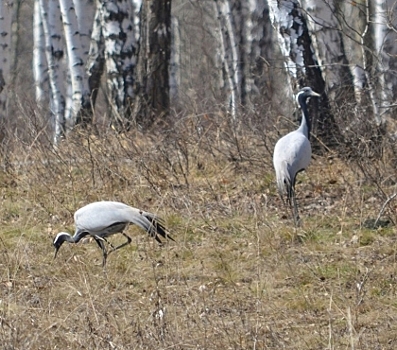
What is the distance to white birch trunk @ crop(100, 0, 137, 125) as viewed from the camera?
1219 cm

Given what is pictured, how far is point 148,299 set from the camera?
21.3 ft

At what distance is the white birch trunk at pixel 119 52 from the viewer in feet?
40.0

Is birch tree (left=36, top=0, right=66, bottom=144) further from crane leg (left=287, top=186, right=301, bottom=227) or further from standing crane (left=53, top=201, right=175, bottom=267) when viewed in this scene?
standing crane (left=53, top=201, right=175, bottom=267)

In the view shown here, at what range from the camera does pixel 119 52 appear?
1227 centimetres

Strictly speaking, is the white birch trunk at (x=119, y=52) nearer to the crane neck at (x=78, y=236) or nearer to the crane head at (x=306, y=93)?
the crane head at (x=306, y=93)

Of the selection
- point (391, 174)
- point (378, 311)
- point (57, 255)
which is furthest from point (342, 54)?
point (378, 311)

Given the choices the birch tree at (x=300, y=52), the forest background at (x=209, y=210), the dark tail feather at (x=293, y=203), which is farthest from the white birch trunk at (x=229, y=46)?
the dark tail feather at (x=293, y=203)

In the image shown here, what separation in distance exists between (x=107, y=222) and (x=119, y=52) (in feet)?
17.7

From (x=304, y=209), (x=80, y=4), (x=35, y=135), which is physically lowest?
(x=304, y=209)

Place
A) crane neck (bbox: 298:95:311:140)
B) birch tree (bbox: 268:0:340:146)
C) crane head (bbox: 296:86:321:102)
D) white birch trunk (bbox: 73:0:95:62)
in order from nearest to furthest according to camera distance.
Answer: crane neck (bbox: 298:95:311:140) → crane head (bbox: 296:86:321:102) → birch tree (bbox: 268:0:340:146) → white birch trunk (bbox: 73:0:95:62)

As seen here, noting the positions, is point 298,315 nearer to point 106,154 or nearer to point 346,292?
point 346,292

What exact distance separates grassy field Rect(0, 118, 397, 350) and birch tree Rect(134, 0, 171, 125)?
2.32m

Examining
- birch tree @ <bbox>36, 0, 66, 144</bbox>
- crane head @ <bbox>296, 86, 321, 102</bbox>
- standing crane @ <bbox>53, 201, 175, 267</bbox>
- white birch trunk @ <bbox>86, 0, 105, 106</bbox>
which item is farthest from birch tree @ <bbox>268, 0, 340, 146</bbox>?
birch tree @ <bbox>36, 0, 66, 144</bbox>

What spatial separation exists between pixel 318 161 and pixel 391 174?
1189 millimetres
